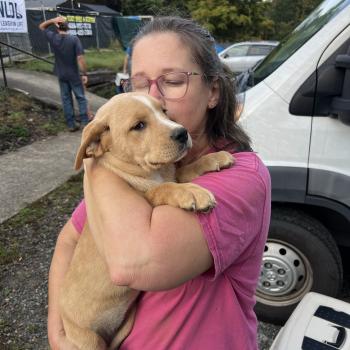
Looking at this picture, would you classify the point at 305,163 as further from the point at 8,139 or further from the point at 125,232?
the point at 8,139

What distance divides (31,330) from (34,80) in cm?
1049

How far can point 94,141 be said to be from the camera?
1825 millimetres

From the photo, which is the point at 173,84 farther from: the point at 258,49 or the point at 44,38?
the point at 44,38

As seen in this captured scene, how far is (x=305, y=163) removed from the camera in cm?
282

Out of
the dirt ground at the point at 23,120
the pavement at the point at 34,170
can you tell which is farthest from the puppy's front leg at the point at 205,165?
the dirt ground at the point at 23,120

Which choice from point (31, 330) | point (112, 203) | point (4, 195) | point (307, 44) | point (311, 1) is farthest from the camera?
point (311, 1)

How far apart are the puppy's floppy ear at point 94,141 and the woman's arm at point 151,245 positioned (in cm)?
42

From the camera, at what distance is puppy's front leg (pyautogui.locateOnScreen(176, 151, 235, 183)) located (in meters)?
1.66

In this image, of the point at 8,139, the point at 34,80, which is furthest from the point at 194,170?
the point at 34,80

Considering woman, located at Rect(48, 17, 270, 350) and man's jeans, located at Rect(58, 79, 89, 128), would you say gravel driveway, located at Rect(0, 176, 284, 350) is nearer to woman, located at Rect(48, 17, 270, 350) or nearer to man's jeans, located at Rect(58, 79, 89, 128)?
woman, located at Rect(48, 17, 270, 350)

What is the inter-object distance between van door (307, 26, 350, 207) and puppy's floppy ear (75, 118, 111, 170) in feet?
4.92

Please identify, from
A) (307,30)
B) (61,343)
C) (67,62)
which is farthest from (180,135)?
(67,62)

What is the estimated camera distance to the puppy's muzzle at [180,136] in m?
1.70

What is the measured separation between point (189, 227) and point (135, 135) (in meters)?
0.65
